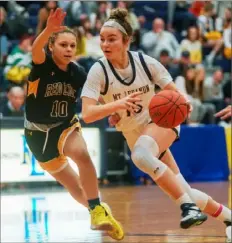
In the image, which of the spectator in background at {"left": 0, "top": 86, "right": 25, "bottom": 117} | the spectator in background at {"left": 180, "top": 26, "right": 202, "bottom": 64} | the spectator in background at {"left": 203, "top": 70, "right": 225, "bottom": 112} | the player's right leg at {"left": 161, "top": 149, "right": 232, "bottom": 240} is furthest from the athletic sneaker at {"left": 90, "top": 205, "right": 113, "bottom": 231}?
Answer: the spectator in background at {"left": 180, "top": 26, "right": 202, "bottom": 64}

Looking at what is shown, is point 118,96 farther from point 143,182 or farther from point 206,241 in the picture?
point 143,182

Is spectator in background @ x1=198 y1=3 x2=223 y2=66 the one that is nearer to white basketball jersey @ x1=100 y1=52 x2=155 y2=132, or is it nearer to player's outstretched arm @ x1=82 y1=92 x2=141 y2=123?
white basketball jersey @ x1=100 y1=52 x2=155 y2=132

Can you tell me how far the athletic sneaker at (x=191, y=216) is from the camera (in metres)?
6.16

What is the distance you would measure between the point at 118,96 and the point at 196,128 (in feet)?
20.3

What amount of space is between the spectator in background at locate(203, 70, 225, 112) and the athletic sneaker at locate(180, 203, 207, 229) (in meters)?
8.84


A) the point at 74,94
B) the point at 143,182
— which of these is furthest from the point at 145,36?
the point at 74,94

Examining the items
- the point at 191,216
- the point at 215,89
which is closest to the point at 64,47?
the point at 191,216

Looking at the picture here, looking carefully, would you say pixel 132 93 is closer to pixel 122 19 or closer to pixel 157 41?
pixel 122 19

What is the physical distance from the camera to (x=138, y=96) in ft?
21.6

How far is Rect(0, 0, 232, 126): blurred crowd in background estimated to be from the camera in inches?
544

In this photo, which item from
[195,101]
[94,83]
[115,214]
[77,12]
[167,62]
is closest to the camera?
[94,83]

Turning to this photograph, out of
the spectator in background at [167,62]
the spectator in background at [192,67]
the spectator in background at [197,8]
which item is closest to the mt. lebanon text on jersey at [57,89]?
the spectator in background at [167,62]

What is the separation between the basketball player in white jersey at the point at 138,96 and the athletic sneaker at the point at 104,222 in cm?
63

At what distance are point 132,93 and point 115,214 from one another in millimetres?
2824
